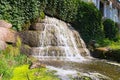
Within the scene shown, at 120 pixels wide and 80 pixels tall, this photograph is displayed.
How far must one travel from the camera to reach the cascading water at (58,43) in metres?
21.1

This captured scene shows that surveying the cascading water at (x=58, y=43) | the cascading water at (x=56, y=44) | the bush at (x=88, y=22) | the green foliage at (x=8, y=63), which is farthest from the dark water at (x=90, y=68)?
the bush at (x=88, y=22)

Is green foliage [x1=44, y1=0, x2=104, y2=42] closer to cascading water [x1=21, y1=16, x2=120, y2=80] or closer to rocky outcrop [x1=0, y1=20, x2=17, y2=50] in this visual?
cascading water [x1=21, y1=16, x2=120, y2=80]

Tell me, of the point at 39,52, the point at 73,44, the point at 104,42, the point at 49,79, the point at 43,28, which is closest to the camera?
the point at 49,79

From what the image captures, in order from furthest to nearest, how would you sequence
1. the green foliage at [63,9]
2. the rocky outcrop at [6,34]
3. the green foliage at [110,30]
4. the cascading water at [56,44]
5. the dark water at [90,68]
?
the green foliage at [110,30], the green foliage at [63,9], the cascading water at [56,44], the rocky outcrop at [6,34], the dark water at [90,68]

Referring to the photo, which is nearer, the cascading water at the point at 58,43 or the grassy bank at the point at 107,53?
the cascading water at the point at 58,43

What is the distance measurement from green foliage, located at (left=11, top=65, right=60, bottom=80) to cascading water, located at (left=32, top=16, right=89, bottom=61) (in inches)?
229

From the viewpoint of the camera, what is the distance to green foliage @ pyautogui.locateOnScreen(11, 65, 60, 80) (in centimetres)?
1227

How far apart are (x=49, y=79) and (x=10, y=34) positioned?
819 centimetres

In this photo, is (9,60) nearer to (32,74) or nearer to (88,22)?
(32,74)

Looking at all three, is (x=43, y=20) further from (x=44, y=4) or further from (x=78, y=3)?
(x=78, y=3)

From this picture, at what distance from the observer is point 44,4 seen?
2508 cm

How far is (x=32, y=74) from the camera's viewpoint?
507 inches

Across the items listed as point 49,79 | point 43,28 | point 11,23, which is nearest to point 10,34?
point 11,23

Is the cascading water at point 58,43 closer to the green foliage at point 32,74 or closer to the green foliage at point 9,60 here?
the green foliage at point 9,60
